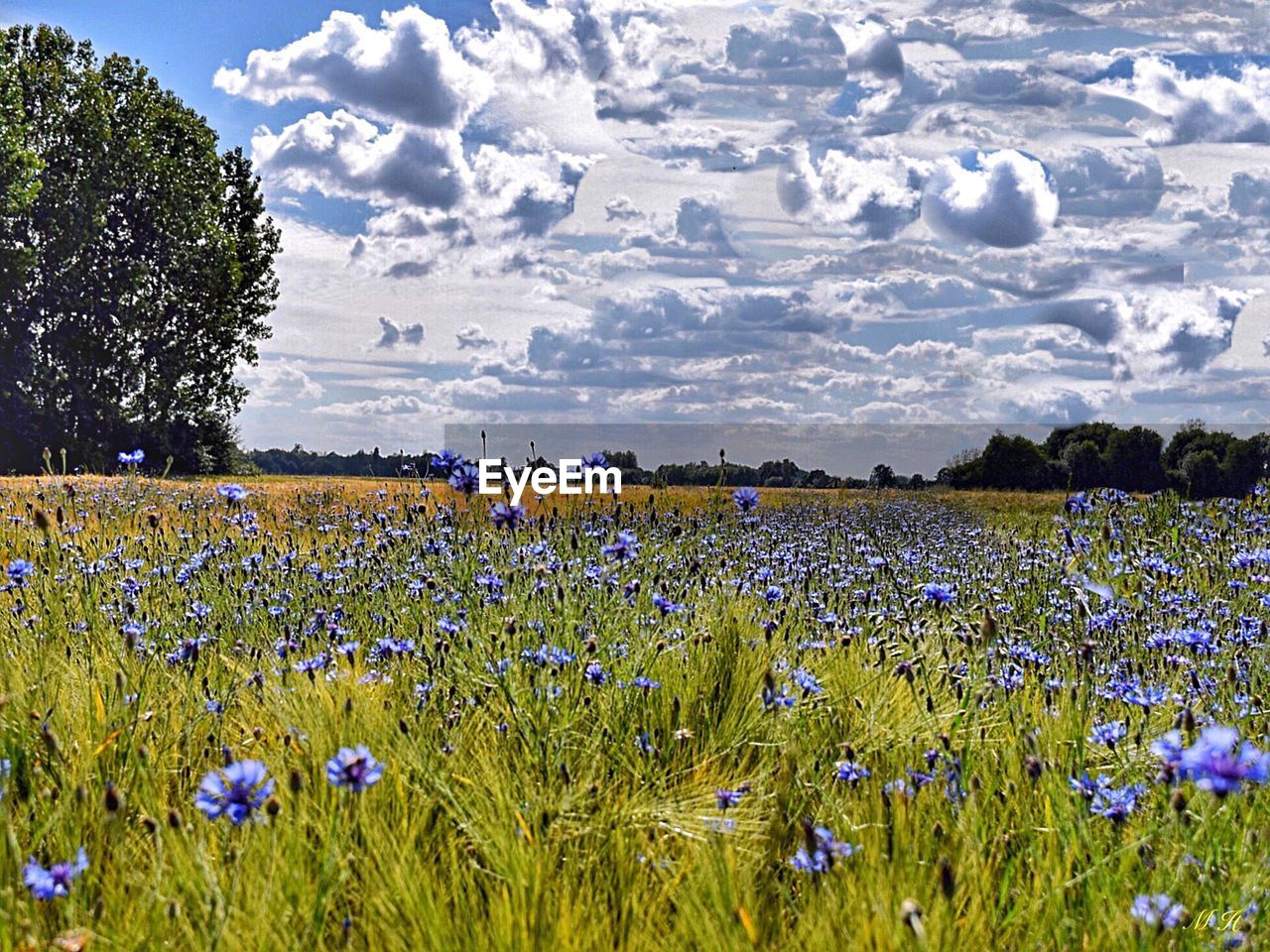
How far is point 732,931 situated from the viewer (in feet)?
6.55

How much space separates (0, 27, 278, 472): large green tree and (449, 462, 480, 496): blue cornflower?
22.0 metres

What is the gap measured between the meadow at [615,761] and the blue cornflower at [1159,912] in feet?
0.05

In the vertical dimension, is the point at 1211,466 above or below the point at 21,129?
below

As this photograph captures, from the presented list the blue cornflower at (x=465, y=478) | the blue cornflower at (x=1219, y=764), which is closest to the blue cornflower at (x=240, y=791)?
the blue cornflower at (x=1219, y=764)

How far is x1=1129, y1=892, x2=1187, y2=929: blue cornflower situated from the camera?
191 centimetres

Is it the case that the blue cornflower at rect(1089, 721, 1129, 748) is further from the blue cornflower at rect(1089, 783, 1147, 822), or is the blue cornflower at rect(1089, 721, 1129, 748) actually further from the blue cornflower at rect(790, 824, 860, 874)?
the blue cornflower at rect(790, 824, 860, 874)

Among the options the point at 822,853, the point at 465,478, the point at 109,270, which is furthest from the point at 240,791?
the point at 109,270

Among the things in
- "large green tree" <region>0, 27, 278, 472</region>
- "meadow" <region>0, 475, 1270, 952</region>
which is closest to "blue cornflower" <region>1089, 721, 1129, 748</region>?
"meadow" <region>0, 475, 1270, 952</region>

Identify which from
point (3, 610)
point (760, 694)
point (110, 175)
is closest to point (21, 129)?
point (110, 175)

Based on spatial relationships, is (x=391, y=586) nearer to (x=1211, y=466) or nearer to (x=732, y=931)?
(x=732, y=931)

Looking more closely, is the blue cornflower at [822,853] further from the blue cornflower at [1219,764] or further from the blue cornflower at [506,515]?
the blue cornflower at [506,515]

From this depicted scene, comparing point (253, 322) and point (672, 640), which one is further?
point (253, 322)

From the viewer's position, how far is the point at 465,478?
3.95 metres

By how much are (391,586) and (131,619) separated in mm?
1213
